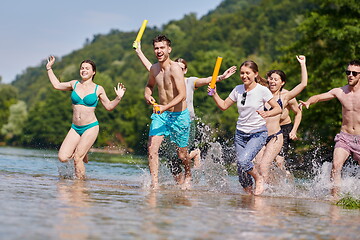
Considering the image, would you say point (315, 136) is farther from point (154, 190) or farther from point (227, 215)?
point (227, 215)

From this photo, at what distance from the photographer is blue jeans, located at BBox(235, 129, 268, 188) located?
398 inches

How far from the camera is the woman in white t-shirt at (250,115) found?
1001 centimetres

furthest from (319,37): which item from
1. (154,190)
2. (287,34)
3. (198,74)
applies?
(287,34)

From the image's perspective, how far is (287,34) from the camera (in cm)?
14825

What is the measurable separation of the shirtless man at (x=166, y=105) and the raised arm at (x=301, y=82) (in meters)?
2.05

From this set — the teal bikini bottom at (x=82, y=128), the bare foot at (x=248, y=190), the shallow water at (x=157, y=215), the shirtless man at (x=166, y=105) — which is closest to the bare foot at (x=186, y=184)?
the shirtless man at (x=166, y=105)

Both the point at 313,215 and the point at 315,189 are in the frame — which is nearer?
the point at 313,215

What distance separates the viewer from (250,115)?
33.1ft

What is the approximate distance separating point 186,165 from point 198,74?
5838 cm

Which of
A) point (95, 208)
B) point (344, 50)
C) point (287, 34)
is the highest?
point (287, 34)

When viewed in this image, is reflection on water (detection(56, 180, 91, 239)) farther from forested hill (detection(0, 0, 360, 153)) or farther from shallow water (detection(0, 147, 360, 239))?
forested hill (detection(0, 0, 360, 153))

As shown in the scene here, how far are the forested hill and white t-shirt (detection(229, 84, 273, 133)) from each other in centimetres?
1037

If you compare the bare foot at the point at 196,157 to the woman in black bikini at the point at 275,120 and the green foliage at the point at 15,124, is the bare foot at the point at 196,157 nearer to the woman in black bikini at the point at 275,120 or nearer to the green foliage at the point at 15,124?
the woman in black bikini at the point at 275,120

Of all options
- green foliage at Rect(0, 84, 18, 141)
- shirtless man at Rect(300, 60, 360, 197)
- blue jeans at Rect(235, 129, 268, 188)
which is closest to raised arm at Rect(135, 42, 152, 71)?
blue jeans at Rect(235, 129, 268, 188)
